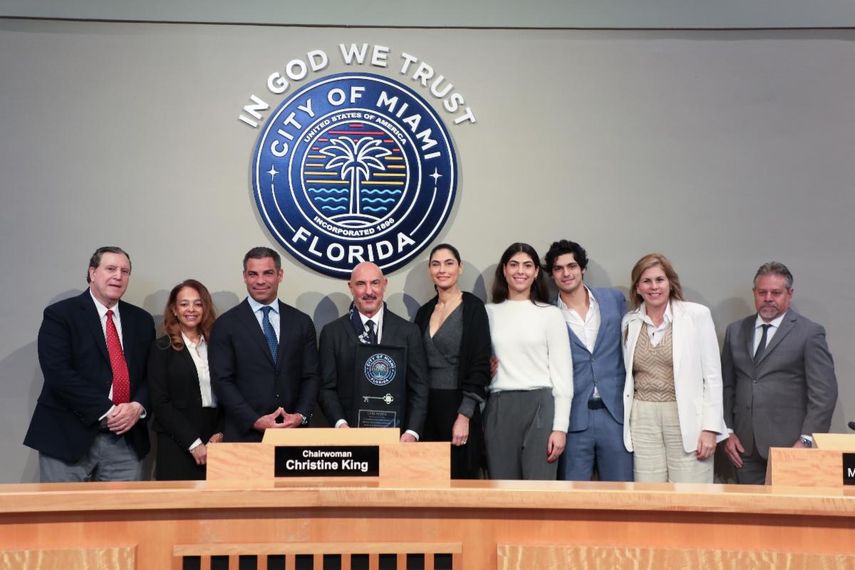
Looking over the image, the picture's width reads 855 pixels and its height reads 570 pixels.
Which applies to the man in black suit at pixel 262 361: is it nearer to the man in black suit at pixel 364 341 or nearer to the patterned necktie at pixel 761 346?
the man in black suit at pixel 364 341

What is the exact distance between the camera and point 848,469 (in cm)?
207

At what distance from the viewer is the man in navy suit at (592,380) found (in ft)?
12.8

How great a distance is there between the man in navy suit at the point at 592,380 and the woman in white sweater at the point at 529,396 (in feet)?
0.40

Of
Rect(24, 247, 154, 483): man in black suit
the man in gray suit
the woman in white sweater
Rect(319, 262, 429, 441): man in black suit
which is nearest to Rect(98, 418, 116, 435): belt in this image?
Rect(24, 247, 154, 483): man in black suit

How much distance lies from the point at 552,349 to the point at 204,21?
247cm

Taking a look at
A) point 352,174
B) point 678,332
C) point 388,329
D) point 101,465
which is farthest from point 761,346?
point 101,465

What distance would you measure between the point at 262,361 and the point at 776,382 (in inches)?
95.5

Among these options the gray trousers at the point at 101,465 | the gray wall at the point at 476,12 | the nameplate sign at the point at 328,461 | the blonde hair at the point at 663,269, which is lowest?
the gray trousers at the point at 101,465

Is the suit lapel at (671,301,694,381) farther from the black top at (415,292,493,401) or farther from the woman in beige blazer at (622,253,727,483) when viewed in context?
the black top at (415,292,493,401)

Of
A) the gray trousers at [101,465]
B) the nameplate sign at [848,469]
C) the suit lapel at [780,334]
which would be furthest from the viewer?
the suit lapel at [780,334]

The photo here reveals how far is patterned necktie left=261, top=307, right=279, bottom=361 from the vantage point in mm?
3830

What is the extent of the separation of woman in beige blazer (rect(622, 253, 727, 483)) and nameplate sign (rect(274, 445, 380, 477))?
2053 mm

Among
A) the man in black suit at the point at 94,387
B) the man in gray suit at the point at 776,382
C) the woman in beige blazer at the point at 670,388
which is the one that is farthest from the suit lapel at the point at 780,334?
the man in black suit at the point at 94,387

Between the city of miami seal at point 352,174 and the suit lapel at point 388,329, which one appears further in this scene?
the city of miami seal at point 352,174
